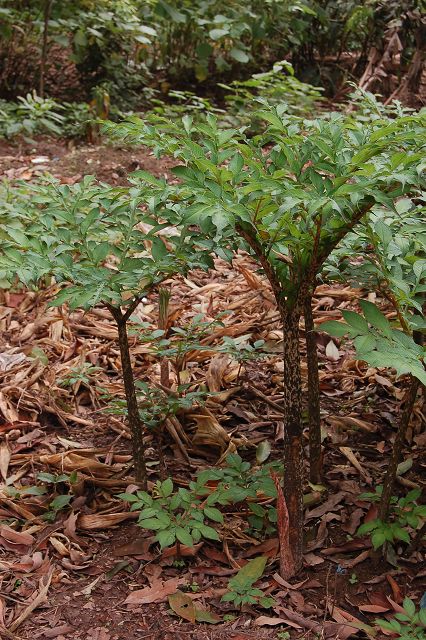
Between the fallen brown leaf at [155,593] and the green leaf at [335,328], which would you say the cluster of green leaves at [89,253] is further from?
the fallen brown leaf at [155,593]

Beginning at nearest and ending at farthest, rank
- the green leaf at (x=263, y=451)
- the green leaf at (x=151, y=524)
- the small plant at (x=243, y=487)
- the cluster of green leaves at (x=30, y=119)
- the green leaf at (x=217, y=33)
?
the green leaf at (x=151, y=524) → the small plant at (x=243, y=487) → the green leaf at (x=263, y=451) → the cluster of green leaves at (x=30, y=119) → the green leaf at (x=217, y=33)

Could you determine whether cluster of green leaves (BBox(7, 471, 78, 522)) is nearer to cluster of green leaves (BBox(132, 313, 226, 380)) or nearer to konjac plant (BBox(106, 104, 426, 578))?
cluster of green leaves (BBox(132, 313, 226, 380))

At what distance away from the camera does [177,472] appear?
2.82 m

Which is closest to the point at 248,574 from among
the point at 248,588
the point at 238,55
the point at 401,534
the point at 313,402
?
the point at 248,588

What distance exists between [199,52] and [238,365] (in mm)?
4996

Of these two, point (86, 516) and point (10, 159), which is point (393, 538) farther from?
point (10, 159)

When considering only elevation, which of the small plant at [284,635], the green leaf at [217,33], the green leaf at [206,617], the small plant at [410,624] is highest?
the green leaf at [217,33]

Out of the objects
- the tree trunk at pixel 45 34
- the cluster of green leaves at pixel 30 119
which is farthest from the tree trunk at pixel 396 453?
the tree trunk at pixel 45 34

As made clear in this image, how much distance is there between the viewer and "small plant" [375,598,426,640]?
201 centimetres

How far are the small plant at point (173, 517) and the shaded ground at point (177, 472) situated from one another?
0.17 m

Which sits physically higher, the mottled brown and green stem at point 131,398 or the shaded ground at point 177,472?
the mottled brown and green stem at point 131,398

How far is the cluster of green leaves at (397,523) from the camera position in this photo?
229cm

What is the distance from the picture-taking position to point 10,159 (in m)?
5.75

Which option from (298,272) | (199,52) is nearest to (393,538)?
(298,272)
